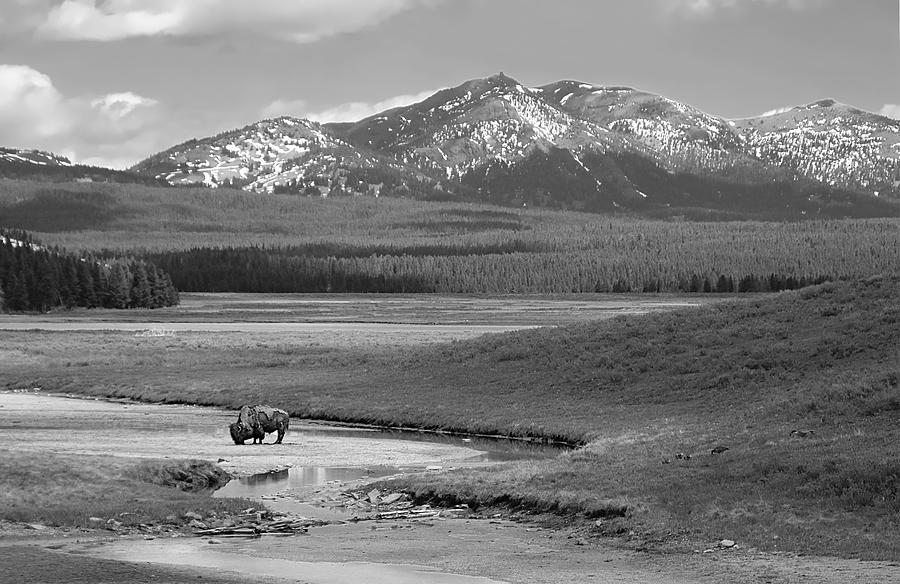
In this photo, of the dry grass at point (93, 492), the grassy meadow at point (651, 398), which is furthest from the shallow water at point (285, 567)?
the grassy meadow at point (651, 398)

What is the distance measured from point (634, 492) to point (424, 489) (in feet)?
19.9

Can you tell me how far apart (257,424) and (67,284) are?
146 m

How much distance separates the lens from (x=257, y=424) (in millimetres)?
46438

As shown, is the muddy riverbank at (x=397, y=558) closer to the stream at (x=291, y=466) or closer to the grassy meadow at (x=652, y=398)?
the stream at (x=291, y=466)

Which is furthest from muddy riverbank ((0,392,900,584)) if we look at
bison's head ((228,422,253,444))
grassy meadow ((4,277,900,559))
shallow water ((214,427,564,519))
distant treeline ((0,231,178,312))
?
distant treeline ((0,231,178,312))

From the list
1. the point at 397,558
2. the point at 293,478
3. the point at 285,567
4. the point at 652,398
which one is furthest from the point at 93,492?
the point at 652,398

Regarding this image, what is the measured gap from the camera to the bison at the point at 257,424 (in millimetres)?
46000

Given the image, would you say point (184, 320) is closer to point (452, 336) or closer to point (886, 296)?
point (452, 336)

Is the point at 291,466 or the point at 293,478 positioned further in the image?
the point at 291,466

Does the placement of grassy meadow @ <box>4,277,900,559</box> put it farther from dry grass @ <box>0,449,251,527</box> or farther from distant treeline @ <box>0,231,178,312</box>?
distant treeline @ <box>0,231,178,312</box>

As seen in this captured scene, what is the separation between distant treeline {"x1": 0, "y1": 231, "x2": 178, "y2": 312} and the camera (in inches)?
6885

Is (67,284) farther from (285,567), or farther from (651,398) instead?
(285,567)

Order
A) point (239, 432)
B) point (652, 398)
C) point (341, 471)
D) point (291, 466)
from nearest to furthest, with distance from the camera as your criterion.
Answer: point (341, 471), point (291, 466), point (239, 432), point (652, 398)

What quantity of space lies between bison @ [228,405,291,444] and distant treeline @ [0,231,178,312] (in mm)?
136105
